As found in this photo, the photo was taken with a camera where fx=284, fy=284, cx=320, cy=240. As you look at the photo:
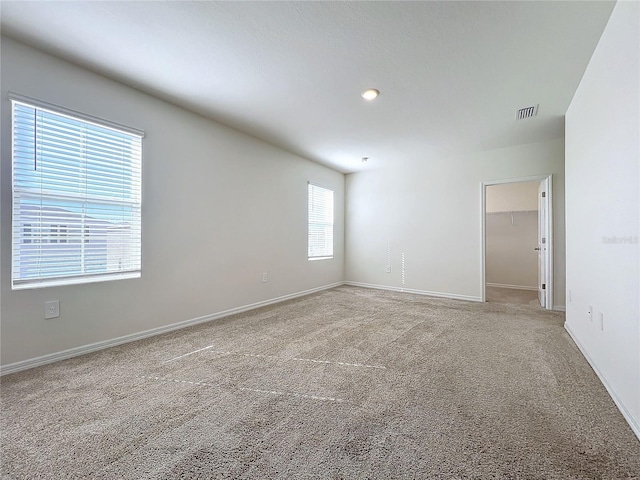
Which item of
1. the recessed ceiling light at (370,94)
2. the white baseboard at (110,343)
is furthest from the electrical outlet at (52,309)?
the recessed ceiling light at (370,94)

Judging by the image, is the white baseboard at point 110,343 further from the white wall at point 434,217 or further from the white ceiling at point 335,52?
the white wall at point 434,217

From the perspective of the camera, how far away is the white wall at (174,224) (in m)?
2.18

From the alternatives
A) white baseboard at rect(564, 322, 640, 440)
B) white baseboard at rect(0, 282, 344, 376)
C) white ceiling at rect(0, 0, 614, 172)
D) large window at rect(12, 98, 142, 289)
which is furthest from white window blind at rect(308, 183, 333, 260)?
white baseboard at rect(564, 322, 640, 440)

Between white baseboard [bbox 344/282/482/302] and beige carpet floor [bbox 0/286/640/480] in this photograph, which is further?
white baseboard [bbox 344/282/482/302]

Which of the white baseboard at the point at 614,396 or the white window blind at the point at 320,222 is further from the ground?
the white window blind at the point at 320,222

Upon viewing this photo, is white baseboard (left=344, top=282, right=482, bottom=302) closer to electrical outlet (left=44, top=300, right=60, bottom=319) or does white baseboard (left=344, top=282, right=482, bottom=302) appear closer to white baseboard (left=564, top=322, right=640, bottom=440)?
white baseboard (left=564, top=322, right=640, bottom=440)

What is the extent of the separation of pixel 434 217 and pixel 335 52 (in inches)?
142

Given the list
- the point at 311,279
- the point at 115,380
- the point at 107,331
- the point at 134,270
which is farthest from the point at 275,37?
the point at 311,279

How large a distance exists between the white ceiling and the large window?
23.1 inches

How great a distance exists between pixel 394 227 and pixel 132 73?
449 centimetres

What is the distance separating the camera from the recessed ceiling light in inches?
109

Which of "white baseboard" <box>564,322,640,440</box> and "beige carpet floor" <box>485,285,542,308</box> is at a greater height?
"white baseboard" <box>564,322,640,440</box>

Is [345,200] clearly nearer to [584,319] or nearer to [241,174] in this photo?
[241,174]

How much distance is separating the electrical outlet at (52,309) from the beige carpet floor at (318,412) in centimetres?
39
